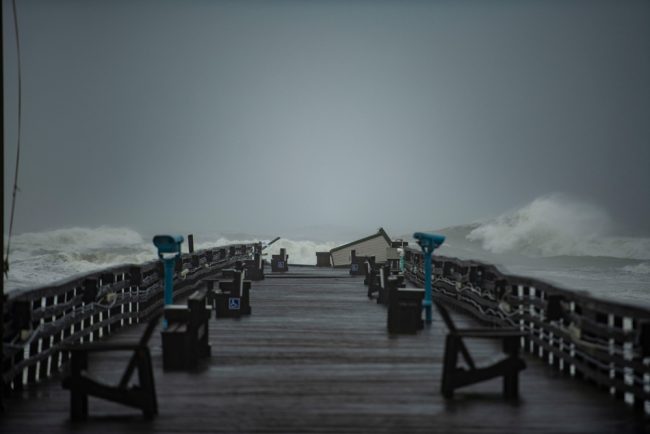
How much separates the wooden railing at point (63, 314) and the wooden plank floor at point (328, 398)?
1.02 ft

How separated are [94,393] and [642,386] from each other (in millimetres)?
4457

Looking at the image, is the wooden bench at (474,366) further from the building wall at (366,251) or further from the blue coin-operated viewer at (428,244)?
the building wall at (366,251)

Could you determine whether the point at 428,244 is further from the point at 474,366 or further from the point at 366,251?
the point at 366,251

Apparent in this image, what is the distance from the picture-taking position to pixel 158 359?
25.6ft

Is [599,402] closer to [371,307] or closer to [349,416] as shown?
[349,416]

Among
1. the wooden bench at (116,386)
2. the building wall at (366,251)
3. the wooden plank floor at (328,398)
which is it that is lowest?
the wooden plank floor at (328,398)

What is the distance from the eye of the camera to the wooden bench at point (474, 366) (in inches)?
235

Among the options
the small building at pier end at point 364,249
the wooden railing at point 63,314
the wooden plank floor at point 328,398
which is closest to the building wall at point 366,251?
the small building at pier end at point 364,249

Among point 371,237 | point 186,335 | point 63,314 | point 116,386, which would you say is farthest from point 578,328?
point 371,237

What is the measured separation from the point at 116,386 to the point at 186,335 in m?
1.85

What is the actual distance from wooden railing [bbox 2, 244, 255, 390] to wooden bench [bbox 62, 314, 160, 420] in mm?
971

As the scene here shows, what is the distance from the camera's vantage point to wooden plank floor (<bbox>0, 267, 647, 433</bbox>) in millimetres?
5172

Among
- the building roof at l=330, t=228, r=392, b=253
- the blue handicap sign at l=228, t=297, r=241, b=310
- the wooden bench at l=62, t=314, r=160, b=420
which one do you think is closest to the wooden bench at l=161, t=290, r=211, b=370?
the wooden bench at l=62, t=314, r=160, b=420

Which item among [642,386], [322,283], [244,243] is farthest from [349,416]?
[244,243]
